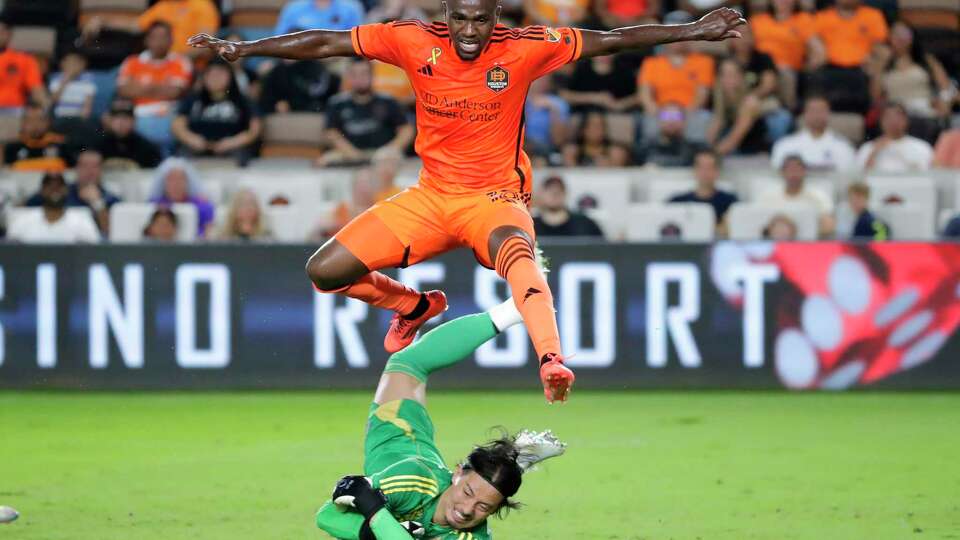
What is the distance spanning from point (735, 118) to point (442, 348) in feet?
28.2

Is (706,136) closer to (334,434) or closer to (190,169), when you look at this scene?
(190,169)

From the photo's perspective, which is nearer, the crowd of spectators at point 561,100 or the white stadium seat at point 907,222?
the white stadium seat at point 907,222

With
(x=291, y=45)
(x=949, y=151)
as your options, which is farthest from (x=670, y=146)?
(x=291, y=45)

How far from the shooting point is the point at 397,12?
51.4 feet

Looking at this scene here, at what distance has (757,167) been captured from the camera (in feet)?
49.2

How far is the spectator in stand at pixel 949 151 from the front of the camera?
1493cm

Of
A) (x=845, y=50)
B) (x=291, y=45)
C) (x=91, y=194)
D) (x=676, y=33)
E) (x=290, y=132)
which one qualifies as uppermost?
(x=676, y=33)

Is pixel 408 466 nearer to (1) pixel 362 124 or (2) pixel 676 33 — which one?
(2) pixel 676 33

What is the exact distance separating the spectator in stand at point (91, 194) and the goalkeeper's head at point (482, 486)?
27.6ft

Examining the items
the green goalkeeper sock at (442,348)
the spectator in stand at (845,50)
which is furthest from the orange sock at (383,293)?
the spectator in stand at (845,50)

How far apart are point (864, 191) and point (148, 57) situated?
693 cm

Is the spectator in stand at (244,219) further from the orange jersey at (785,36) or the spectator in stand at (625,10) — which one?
the orange jersey at (785,36)

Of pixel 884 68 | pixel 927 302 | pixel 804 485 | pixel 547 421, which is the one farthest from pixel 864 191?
pixel 804 485

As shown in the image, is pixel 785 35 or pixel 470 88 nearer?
pixel 470 88
